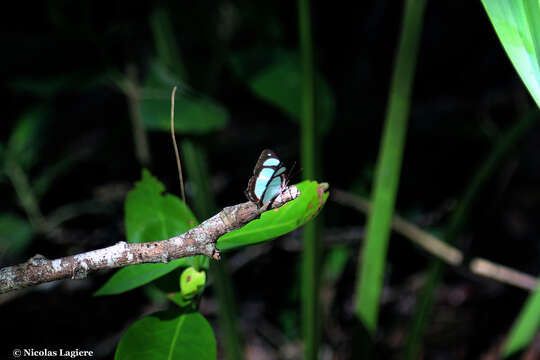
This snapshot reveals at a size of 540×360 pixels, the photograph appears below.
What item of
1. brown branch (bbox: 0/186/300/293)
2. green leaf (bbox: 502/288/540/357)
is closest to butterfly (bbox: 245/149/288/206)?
brown branch (bbox: 0/186/300/293)

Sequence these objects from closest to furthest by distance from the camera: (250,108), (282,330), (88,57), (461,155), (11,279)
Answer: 1. (11,279)
2. (88,57)
3. (282,330)
4. (461,155)
5. (250,108)

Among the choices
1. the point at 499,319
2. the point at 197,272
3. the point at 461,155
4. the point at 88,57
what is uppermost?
the point at 88,57

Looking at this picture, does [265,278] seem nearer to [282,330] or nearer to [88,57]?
[282,330]

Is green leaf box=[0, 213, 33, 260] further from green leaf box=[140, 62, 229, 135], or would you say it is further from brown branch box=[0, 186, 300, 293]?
brown branch box=[0, 186, 300, 293]

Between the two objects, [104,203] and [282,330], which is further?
[282,330]

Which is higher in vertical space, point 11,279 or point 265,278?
point 265,278

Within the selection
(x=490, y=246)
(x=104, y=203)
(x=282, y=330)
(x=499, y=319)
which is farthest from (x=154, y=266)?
(x=490, y=246)

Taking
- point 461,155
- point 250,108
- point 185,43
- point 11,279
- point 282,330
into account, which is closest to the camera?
point 11,279

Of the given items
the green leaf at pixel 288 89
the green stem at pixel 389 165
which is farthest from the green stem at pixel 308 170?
the green leaf at pixel 288 89
